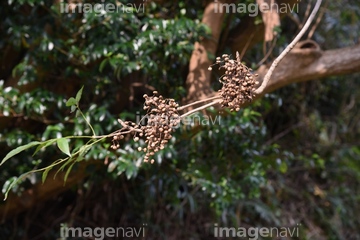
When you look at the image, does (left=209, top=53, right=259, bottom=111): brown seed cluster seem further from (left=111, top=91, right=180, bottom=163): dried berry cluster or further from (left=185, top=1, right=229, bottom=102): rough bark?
(left=185, top=1, right=229, bottom=102): rough bark

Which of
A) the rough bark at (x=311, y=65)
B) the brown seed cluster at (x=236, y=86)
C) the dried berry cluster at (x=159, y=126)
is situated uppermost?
the rough bark at (x=311, y=65)

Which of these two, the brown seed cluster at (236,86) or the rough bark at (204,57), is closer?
the brown seed cluster at (236,86)

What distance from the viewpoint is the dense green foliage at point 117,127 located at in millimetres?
Answer: 2363

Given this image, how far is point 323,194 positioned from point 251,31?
185cm

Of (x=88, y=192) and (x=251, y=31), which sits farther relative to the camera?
(x=88, y=192)

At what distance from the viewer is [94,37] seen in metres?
2.42

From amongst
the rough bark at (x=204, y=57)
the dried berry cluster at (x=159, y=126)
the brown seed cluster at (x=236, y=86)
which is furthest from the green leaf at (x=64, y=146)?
the rough bark at (x=204, y=57)

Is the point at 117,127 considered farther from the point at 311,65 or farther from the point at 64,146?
the point at 64,146

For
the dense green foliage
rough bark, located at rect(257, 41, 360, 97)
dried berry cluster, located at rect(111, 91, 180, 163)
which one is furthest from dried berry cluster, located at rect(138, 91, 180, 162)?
rough bark, located at rect(257, 41, 360, 97)

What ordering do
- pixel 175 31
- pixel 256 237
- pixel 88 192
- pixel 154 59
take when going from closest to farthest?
1. pixel 175 31
2. pixel 154 59
3. pixel 88 192
4. pixel 256 237

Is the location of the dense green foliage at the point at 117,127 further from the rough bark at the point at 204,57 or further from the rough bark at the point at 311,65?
the rough bark at the point at 311,65

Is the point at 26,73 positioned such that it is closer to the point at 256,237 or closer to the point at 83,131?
the point at 83,131

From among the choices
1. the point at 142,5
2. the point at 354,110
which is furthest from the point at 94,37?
the point at 354,110

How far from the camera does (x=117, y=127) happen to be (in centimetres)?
242
